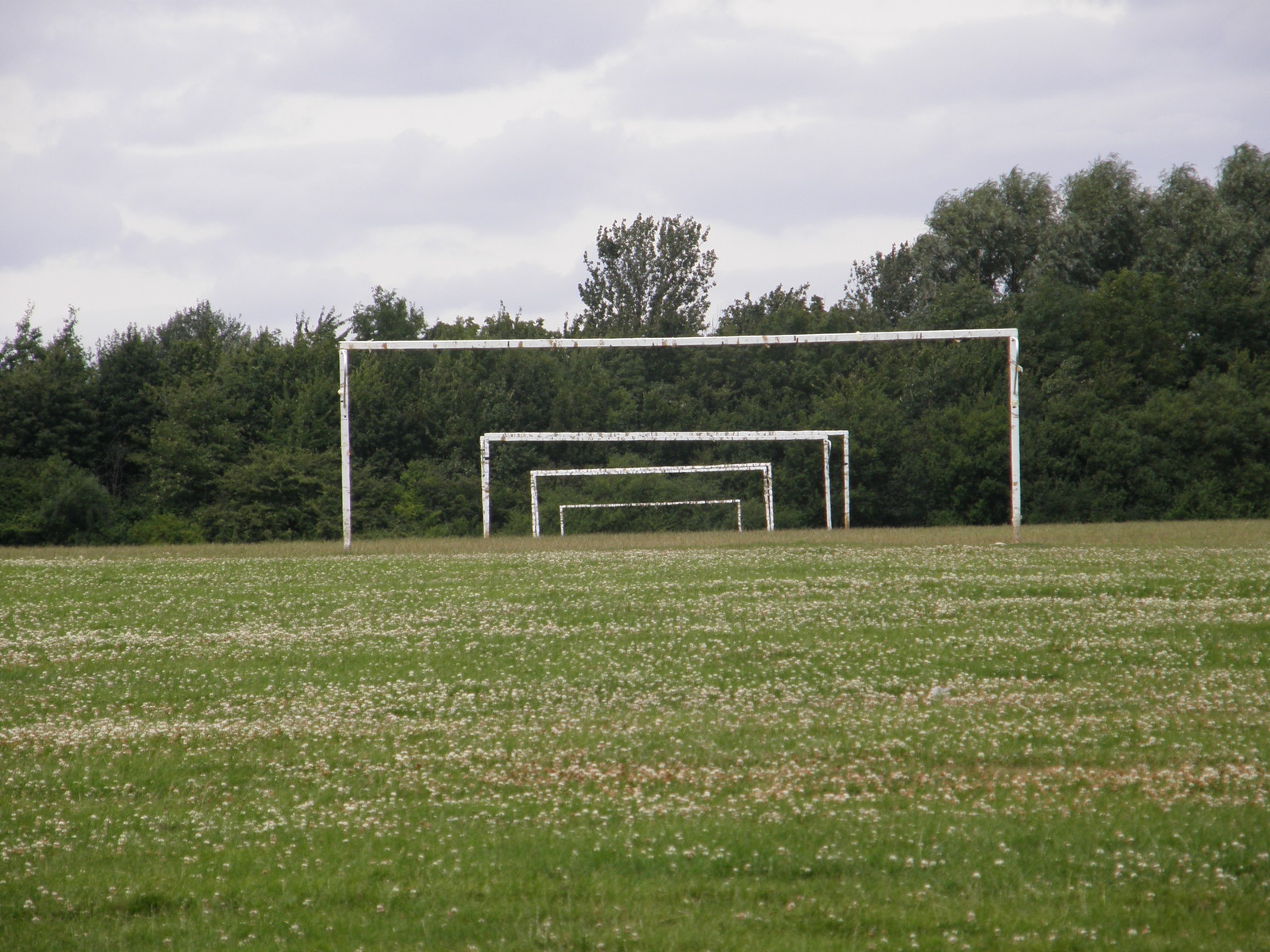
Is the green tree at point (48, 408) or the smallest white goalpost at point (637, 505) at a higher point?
the green tree at point (48, 408)

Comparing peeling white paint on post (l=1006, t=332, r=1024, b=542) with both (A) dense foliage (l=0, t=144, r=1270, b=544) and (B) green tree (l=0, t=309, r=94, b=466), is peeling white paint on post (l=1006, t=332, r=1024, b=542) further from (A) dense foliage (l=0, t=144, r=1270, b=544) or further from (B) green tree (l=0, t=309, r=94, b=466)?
(B) green tree (l=0, t=309, r=94, b=466)

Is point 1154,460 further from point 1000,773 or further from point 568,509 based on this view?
point 1000,773

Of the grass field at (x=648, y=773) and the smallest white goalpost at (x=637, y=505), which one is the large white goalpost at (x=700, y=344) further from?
the grass field at (x=648, y=773)

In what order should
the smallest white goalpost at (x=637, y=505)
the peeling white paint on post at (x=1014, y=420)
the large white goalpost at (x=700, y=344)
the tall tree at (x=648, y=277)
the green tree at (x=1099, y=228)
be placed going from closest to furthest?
the peeling white paint on post at (x=1014, y=420), the large white goalpost at (x=700, y=344), the smallest white goalpost at (x=637, y=505), the green tree at (x=1099, y=228), the tall tree at (x=648, y=277)

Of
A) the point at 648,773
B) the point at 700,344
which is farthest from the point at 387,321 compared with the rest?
the point at 648,773

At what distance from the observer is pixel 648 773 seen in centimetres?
850

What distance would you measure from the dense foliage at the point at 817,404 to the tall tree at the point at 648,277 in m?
17.3

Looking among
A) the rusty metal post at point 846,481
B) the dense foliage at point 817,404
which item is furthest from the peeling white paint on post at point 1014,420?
the dense foliage at point 817,404

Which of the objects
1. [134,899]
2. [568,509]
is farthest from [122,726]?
[568,509]

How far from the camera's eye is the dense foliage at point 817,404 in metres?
53.5

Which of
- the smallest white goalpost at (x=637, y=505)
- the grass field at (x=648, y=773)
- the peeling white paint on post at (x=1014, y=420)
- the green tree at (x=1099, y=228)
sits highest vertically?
the green tree at (x=1099, y=228)

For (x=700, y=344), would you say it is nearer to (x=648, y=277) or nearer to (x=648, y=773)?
(x=648, y=773)

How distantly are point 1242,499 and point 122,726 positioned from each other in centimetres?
5236

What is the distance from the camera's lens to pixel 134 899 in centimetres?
612
